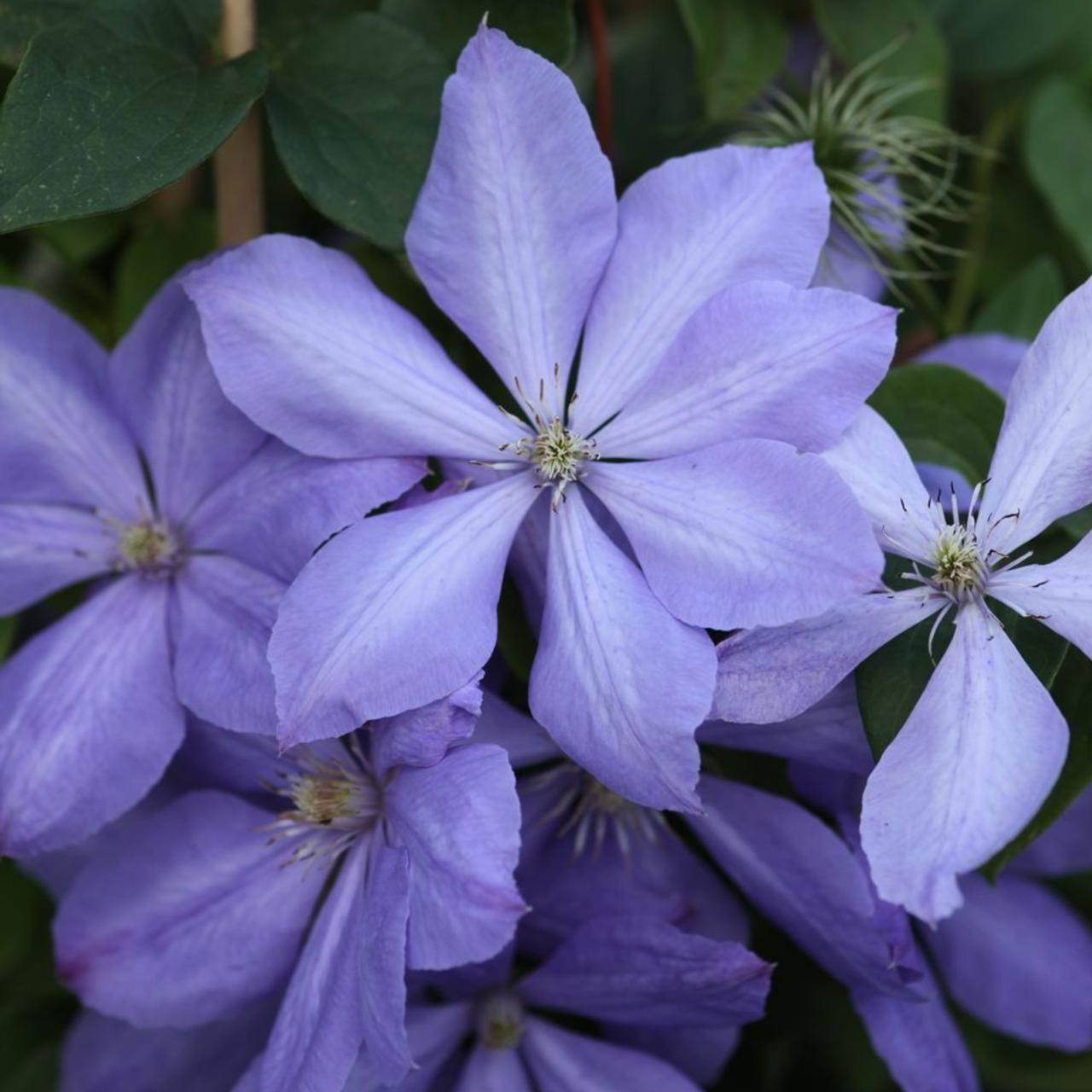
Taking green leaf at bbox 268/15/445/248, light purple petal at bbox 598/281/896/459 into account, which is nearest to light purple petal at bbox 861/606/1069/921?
light purple petal at bbox 598/281/896/459

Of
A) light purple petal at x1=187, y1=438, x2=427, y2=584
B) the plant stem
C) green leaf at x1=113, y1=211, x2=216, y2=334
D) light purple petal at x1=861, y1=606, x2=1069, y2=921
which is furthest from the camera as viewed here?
green leaf at x1=113, y1=211, x2=216, y2=334

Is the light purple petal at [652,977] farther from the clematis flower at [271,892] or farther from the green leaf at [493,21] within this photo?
the green leaf at [493,21]

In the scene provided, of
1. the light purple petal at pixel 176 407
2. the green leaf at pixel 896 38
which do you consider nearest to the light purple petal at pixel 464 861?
the light purple petal at pixel 176 407

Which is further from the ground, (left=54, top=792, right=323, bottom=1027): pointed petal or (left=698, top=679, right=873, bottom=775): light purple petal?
(left=698, top=679, right=873, bottom=775): light purple petal

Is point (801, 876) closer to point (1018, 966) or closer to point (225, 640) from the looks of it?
point (1018, 966)

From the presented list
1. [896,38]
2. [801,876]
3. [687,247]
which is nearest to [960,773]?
[801,876]

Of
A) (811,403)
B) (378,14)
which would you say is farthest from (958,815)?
(378,14)

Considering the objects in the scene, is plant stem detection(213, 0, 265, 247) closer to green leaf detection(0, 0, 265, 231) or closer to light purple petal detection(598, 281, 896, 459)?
green leaf detection(0, 0, 265, 231)
